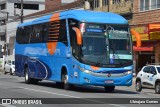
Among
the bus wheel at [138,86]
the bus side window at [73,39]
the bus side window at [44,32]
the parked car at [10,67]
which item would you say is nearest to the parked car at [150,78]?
the bus wheel at [138,86]

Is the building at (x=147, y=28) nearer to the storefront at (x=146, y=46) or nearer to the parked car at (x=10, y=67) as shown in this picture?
the storefront at (x=146, y=46)

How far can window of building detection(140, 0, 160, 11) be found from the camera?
38906 mm

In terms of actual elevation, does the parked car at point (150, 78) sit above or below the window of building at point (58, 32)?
below

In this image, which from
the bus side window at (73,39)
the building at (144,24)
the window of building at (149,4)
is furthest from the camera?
the window of building at (149,4)

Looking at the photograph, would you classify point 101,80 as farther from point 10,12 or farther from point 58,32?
point 10,12

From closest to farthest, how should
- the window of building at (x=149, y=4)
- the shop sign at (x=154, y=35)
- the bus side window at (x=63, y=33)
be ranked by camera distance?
1. the bus side window at (x=63, y=33)
2. the shop sign at (x=154, y=35)
3. the window of building at (x=149, y=4)

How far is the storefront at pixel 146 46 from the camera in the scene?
38.5 meters

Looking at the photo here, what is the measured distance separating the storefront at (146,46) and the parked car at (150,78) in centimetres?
1051

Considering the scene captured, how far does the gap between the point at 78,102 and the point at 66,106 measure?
148 centimetres

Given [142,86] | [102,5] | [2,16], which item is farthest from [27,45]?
[2,16]

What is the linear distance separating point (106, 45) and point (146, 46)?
18.3 metres

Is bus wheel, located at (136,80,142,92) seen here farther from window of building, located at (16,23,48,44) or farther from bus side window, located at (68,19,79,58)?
bus side window, located at (68,19,79,58)

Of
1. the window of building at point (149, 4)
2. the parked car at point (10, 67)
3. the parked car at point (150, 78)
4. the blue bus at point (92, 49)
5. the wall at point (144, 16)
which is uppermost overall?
the window of building at point (149, 4)

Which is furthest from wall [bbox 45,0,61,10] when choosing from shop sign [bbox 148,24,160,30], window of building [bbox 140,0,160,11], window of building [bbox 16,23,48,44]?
window of building [bbox 16,23,48,44]
